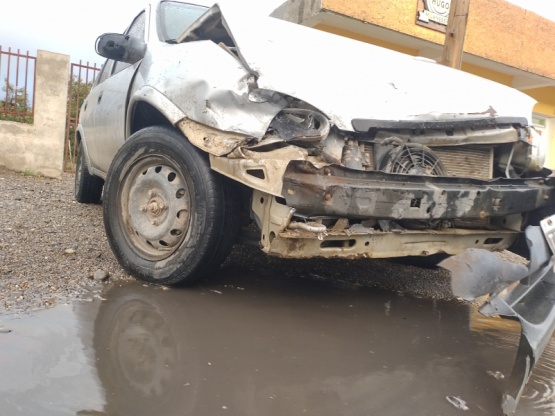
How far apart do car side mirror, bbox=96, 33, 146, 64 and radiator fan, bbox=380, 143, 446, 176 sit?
2.00m

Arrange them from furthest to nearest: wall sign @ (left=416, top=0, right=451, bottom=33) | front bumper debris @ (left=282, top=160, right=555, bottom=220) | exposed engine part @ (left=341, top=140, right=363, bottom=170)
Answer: wall sign @ (left=416, top=0, right=451, bottom=33), exposed engine part @ (left=341, top=140, right=363, bottom=170), front bumper debris @ (left=282, top=160, right=555, bottom=220)

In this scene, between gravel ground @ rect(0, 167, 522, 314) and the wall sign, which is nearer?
gravel ground @ rect(0, 167, 522, 314)

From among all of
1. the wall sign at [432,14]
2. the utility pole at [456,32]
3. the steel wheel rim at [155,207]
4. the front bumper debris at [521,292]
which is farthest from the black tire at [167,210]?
the wall sign at [432,14]

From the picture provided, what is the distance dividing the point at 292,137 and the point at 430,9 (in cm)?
869

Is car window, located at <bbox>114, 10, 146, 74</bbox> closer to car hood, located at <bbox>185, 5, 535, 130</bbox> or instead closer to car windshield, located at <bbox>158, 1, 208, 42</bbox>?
car windshield, located at <bbox>158, 1, 208, 42</bbox>

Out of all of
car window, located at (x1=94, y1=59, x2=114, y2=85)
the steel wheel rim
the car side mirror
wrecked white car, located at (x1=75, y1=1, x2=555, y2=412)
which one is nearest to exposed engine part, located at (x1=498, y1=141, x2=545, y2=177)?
wrecked white car, located at (x1=75, y1=1, x2=555, y2=412)

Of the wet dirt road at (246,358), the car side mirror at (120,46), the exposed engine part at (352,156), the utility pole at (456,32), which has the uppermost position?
the utility pole at (456,32)

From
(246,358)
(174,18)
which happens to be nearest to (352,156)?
(246,358)

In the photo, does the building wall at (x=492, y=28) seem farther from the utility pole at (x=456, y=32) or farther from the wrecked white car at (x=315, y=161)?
the wrecked white car at (x=315, y=161)

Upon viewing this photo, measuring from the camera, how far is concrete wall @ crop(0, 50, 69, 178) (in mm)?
9539

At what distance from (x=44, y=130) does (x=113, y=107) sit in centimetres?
618

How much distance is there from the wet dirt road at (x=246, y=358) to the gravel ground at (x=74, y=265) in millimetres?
230

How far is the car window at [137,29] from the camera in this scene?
14.2 ft

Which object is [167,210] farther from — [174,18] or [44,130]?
[44,130]
